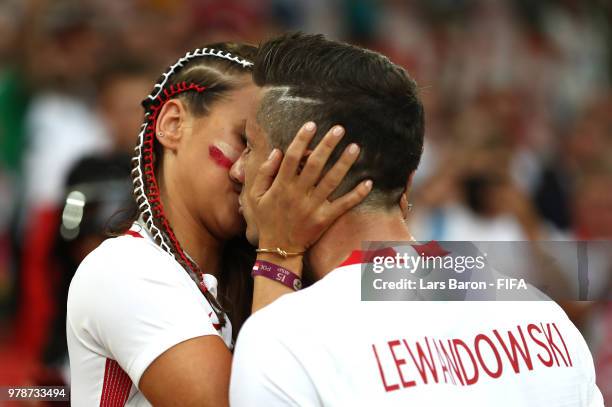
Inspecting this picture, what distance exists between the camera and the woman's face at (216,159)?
8.66ft

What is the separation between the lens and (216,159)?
2639mm

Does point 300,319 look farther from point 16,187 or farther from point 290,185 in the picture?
point 16,187

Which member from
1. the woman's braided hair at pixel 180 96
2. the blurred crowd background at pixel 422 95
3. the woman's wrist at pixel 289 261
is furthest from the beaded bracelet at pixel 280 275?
→ the blurred crowd background at pixel 422 95

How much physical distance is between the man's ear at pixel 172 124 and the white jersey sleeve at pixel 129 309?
0.34m

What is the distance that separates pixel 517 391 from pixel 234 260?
973 millimetres

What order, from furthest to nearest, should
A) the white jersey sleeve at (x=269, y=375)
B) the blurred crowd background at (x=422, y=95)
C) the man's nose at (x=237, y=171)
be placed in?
1. the blurred crowd background at (x=422, y=95)
2. the man's nose at (x=237, y=171)
3. the white jersey sleeve at (x=269, y=375)

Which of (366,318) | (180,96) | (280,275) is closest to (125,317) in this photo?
(280,275)

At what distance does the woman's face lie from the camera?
2641 mm

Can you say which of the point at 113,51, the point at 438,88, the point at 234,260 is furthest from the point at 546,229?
the point at 234,260

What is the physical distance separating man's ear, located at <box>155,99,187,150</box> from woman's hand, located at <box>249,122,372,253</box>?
38cm

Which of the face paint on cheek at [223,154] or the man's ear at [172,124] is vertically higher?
the man's ear at [172,124]

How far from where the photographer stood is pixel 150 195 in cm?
267

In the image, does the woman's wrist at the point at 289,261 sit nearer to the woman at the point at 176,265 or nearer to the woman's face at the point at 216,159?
the woman at the point at 176,265

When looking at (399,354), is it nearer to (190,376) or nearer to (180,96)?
(190,376)
